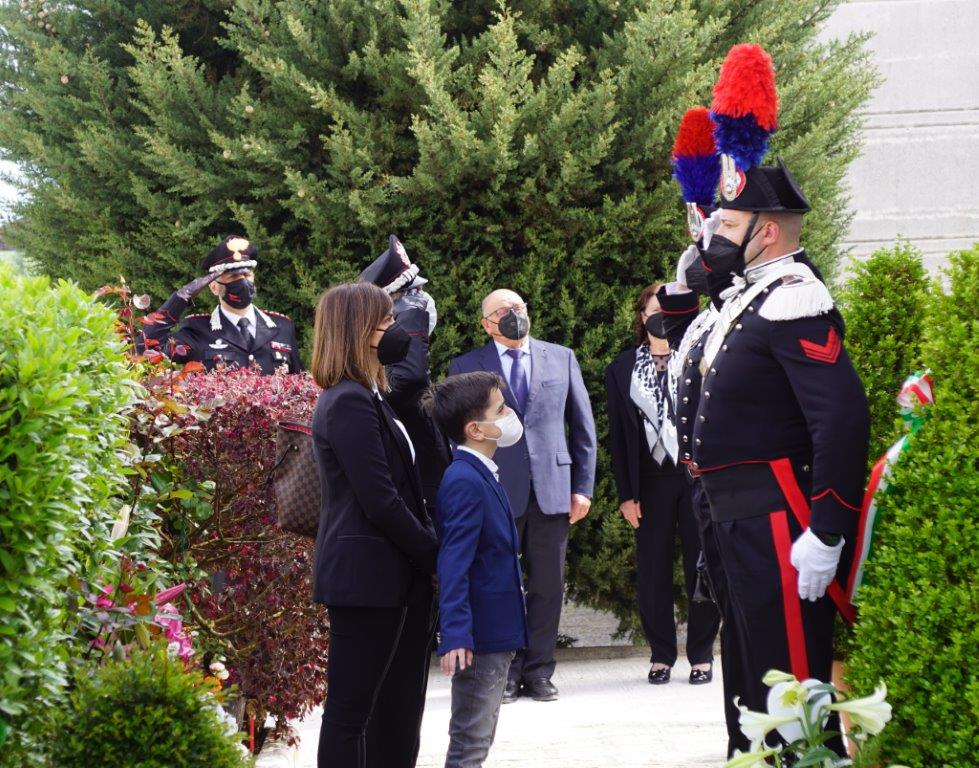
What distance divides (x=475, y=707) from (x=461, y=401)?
39.7 inches

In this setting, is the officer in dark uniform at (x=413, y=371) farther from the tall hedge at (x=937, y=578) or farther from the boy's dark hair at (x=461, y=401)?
the tall hedge at (x=937, y=578)

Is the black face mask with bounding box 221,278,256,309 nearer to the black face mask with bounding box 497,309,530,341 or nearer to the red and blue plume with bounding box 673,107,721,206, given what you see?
the black face mask with bounding box 497,309,530,341

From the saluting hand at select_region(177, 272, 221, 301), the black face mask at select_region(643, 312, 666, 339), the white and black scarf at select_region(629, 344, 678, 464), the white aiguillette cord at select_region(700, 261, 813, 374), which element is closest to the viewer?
the white aiguillette cord at select_region(700, 261, 813, 374)

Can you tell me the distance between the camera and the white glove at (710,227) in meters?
4.11

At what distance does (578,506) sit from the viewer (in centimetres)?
712

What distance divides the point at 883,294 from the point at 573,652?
465cm

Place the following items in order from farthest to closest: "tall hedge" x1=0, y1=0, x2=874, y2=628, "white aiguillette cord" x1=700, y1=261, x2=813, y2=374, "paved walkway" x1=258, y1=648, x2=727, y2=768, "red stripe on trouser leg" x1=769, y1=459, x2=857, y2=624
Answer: "tall hedge" x1=0, y1=0, x2=874, y2=628, "paved walkway" x1=258, y1=648, x2=727, y2=768, "white aiguillette cord" x1=700, y1=261, x2=813, y2=374, "red stripe on trouser leg" x1=769, y1=459, x2=857, y2=624

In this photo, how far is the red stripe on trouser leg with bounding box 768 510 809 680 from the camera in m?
3.67

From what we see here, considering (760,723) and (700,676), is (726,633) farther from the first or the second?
(700,676)

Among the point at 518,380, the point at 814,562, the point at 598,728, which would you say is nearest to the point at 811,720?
the point at 814,562

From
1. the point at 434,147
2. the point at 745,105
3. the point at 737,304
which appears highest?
the point at 434,147

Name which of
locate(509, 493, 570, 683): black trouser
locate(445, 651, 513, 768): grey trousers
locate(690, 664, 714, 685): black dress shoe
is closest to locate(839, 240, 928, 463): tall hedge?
locate(445, 651, 513, 768): grey trousers

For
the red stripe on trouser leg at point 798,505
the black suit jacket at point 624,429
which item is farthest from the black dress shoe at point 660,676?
the red stripe on trouser leg at point 798,505

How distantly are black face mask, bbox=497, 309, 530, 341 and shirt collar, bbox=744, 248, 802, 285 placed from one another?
285 centimetres
